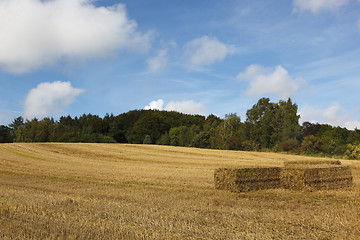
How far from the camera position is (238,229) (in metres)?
6.45

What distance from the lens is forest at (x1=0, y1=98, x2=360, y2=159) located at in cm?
4697

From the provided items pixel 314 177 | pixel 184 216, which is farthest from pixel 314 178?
pixel 184 216

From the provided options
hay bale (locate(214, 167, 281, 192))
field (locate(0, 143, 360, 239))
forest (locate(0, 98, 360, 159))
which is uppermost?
forest (locate(0, 98, 360, 159))

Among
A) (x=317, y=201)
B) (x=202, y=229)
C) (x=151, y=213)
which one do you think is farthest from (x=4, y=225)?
(x=317, y=201)

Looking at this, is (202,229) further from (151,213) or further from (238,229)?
(151,213)

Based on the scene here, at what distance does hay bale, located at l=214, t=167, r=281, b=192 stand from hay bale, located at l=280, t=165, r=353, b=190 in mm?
429

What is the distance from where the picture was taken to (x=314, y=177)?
12.9 m

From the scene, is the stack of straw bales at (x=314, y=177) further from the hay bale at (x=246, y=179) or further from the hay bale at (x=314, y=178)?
the hay bale at (x=246, y=179)

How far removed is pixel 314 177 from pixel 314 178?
1.7 inches

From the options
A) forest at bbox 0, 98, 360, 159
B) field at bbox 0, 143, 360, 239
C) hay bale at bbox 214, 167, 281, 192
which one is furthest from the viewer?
forest at bbox 0, 98, 360, 159

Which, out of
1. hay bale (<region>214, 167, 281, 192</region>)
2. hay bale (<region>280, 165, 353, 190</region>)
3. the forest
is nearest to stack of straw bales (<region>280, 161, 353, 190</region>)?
hay bale (<region>280, 165, 353, 190</region>)

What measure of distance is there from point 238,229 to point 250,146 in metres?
55.8

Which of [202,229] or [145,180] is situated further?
[145,180]

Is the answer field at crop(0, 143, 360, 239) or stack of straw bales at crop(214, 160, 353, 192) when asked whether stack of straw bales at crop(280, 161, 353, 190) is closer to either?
stack of straw bales at crop(214, 160, 353, 192)
